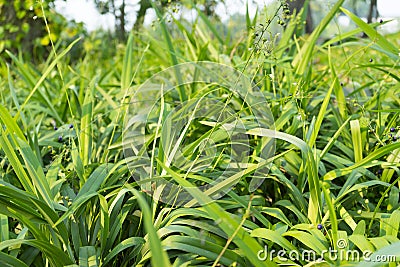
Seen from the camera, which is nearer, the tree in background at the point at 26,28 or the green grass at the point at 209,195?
the green grass at the point at 209,195

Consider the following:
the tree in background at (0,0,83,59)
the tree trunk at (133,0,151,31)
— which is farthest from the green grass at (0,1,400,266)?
the tree in background at (0,0,83,59)

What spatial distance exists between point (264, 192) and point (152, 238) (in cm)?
74

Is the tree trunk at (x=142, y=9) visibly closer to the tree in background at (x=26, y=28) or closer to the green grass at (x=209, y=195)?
the tree in background at (x=26, y=28)

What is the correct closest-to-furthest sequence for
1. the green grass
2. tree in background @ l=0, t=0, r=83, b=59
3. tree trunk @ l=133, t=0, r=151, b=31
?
1. the green grass
2. tree trunk @ l=133, t=0, r=151, b=31
3. tree in background @ l=0, t=0, r=83, b=59

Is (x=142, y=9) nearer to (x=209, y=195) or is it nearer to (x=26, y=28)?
(x=26, y=28)

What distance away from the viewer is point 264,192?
1269 mm

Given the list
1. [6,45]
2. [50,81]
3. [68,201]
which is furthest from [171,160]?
[6,45]

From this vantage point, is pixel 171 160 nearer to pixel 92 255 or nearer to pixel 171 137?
pixel 171 137

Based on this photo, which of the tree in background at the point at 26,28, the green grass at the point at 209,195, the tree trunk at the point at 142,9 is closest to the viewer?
the green grass at the point at 209,195

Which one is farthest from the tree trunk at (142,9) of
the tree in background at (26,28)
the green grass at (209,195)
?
the green grass at (209,195)

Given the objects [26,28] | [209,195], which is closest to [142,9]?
[26,28]

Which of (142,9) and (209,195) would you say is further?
(142,9)

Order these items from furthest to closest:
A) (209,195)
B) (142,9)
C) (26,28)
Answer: (26,28)
(142,9)
(209,195)

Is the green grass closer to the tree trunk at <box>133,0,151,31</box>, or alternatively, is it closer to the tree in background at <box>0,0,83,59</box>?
the tree trunk at <box>133,0,151,31</box>
